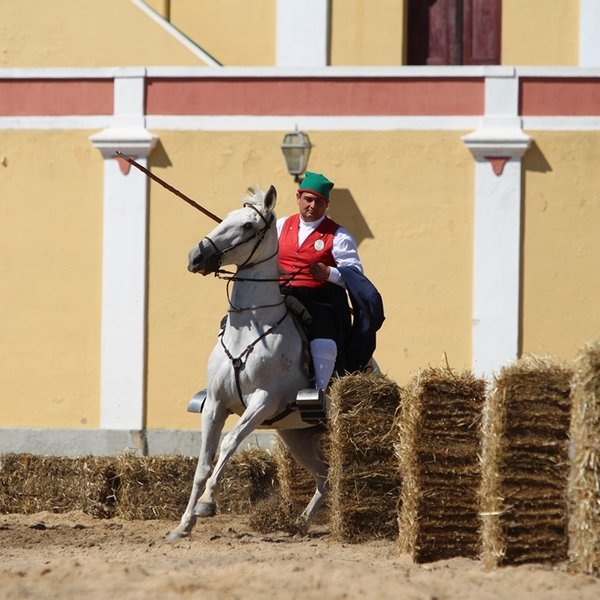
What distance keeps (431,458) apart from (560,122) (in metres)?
6.49

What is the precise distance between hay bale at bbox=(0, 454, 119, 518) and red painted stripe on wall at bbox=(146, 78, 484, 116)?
4.14 meters

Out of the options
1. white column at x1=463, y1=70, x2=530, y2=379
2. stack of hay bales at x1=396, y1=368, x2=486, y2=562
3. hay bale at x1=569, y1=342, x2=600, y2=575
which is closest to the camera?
hay bale at x1=569, y1=342, x2=600, y2=575

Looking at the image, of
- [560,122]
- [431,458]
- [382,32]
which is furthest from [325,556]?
[382,32]

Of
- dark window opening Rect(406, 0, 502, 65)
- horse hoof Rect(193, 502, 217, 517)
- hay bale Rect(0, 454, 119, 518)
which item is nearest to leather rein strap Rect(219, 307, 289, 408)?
horse hoof Rect(193, 502, 217, 517)

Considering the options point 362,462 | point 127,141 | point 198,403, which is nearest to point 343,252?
point 198,403

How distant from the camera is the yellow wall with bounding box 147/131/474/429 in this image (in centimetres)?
1514

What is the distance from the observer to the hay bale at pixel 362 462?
10211mm

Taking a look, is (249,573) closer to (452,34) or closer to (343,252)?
(343,252)

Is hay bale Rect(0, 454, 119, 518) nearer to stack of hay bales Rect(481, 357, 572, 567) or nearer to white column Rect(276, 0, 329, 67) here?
stack of hay bales Rect(481, 357, 572, 567)

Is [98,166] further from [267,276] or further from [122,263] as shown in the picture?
[267,276]

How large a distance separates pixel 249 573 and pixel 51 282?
7555mm

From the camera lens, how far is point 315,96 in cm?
1536

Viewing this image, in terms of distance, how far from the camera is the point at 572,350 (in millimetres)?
14992

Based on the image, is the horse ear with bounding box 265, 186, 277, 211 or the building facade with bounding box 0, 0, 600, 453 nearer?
the horse ear with bounding box 265, 186, 277, 211
